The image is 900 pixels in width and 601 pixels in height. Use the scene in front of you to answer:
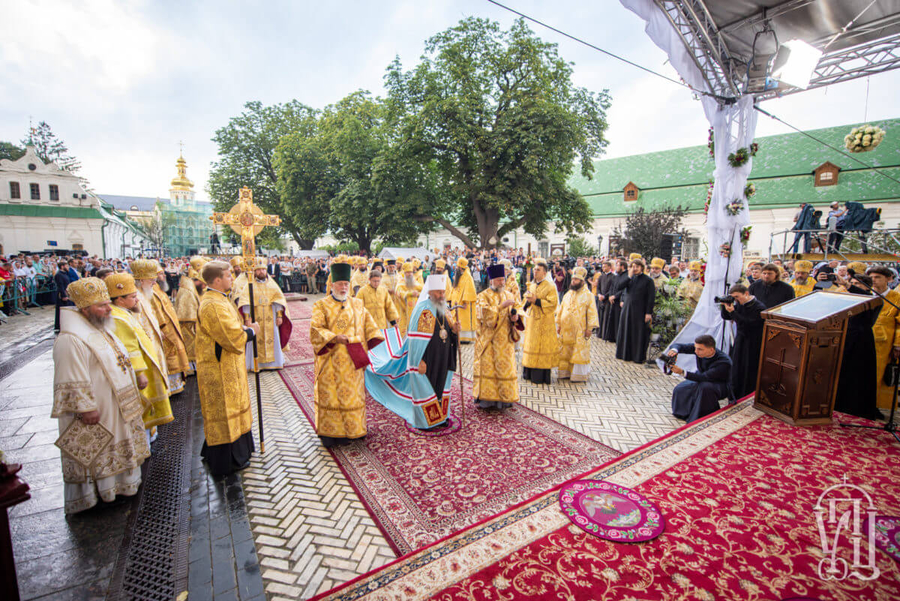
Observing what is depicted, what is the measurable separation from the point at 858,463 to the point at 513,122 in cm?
2037

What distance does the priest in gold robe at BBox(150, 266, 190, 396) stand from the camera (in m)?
5.76

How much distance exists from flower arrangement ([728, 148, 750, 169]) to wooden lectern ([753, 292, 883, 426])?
3310 millimetres

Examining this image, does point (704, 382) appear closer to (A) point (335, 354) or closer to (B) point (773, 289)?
(B) point (773, 289)

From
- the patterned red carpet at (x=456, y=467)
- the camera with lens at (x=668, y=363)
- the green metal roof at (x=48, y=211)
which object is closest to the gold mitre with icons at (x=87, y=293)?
the patterned red carpet at (x=456, y=467)

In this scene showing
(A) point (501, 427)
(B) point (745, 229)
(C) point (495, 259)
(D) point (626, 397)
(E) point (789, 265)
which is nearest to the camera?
(A) point (501, 427)

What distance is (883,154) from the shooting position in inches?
1032

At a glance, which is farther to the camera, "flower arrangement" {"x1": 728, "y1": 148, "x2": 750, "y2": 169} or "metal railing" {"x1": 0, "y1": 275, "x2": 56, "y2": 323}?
"metal railing" {"x1": 0, "y1": 275, "x2": 56, "y2": 323}

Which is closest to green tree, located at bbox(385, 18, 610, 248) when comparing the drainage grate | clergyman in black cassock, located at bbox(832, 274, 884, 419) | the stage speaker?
the stage speaker

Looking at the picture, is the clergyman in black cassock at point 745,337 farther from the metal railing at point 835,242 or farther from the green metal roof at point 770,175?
the green metal roof at point 770,175

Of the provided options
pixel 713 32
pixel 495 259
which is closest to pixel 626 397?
pixel 713 32

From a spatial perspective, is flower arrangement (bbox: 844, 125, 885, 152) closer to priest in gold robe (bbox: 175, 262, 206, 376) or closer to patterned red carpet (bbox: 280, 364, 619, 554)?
patterned red carpet (bbox: 280, 364, 619, 554)

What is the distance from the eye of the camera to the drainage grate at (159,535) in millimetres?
2682

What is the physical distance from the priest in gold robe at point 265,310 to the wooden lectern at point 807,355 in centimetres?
652

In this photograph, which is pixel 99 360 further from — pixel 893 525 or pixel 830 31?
pixel 830 31
